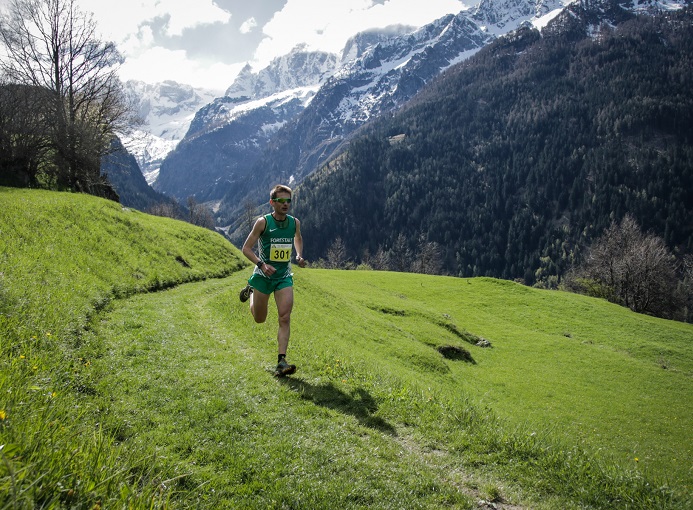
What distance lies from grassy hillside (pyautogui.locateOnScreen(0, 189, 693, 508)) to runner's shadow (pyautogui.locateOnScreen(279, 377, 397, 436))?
0.18ft

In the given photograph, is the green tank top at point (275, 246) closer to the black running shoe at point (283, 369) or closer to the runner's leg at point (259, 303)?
the runner's leg at point (259, 303)

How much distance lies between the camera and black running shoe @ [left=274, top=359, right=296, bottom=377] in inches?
409

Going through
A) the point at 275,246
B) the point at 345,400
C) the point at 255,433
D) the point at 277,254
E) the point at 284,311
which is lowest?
the point at 345,400

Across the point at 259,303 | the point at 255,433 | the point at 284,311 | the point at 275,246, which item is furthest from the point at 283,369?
the point at 275,246

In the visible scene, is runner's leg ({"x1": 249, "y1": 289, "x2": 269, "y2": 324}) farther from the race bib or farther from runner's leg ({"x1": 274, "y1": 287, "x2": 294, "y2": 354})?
the race bib

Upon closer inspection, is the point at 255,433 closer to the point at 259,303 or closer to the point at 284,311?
the point at 284,311

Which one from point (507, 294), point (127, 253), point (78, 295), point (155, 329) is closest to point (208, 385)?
point (155, 329)

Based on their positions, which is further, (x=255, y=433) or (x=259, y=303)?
(x=259, y=303)

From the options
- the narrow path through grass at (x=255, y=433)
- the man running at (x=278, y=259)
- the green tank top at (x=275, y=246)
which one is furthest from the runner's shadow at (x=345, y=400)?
the green tank top at (x=275, y=246)

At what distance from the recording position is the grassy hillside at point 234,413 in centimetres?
475

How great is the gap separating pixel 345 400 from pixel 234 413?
115 inches

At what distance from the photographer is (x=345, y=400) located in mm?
9586

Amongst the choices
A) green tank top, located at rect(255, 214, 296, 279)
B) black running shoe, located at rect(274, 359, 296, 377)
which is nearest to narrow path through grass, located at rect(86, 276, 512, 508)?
black running shoe, located at rect(274, 359, 296, 377)

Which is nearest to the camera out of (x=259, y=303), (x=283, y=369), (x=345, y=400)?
(x=345, y=400)
